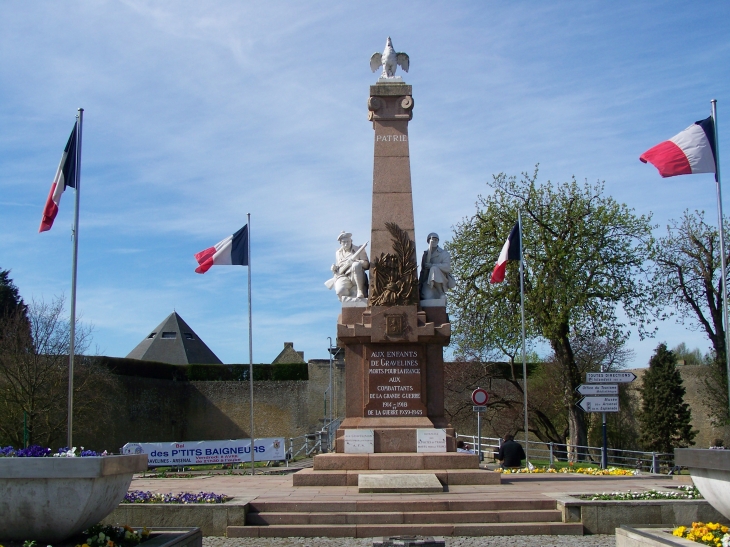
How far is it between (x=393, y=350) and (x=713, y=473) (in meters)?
7.95

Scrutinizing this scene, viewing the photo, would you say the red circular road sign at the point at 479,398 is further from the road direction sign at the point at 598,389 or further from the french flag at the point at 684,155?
the french flag at the point at 684,155

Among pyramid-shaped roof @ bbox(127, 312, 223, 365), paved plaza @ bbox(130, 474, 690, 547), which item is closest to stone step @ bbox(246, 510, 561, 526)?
paved plaza @ bbox(130, 474, 690, 547)

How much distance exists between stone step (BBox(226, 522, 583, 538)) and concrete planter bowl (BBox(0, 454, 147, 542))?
388cm

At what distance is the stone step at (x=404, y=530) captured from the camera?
408 inches

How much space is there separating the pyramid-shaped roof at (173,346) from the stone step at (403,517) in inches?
1559

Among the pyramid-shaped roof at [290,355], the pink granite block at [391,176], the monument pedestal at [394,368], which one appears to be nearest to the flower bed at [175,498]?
the monument pedestal at [394,368]

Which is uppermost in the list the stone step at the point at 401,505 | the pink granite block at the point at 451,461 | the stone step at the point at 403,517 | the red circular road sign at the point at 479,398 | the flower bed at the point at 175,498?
the red circular road sign at the point at 479,398

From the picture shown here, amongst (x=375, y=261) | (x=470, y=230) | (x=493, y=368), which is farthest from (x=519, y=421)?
(x=375, y=261)

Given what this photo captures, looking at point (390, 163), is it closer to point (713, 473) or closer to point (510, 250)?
point (510, 250)

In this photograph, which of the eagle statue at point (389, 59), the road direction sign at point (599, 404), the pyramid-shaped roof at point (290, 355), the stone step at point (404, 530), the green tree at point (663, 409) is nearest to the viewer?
the stone step at point (404, 530)

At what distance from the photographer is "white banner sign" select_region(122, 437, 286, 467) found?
25.3 meters

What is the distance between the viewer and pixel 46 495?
693cm

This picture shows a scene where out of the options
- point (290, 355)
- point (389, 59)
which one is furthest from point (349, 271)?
point (290, 355)

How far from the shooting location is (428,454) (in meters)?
13.7
